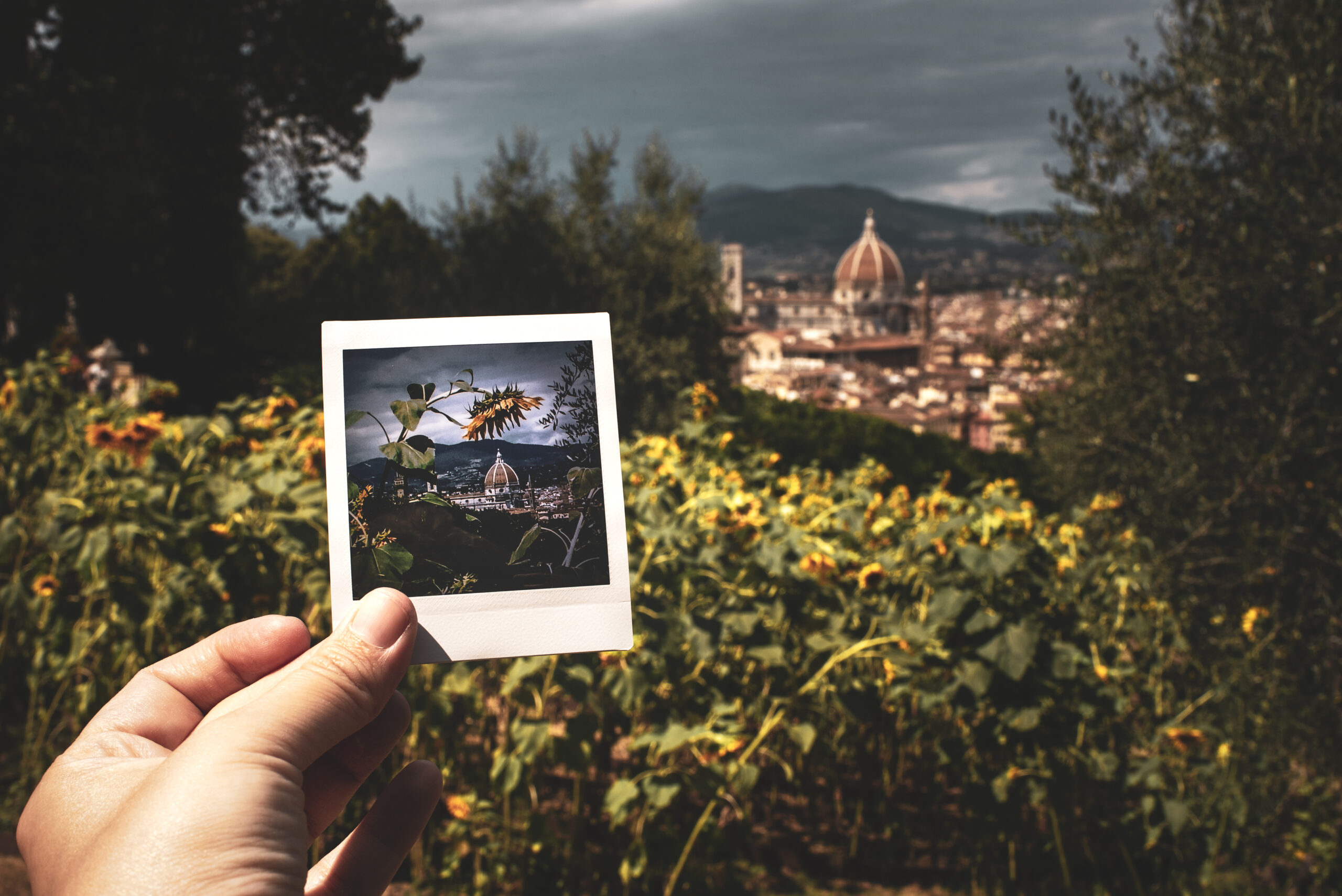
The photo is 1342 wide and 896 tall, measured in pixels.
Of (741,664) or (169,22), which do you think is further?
(169,22)

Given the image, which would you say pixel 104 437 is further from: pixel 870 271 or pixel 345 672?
pixel 870 271

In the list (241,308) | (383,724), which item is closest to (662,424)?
(241,308)

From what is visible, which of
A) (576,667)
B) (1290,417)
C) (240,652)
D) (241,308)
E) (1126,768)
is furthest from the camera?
(241,308)

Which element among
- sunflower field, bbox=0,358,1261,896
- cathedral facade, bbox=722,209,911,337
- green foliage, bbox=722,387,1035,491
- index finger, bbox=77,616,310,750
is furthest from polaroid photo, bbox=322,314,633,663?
cathedral facade, bbox=722,209,911,337

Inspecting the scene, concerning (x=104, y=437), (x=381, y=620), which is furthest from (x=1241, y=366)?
(x=104, y=437)

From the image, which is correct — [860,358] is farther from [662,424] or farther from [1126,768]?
[1126,768]

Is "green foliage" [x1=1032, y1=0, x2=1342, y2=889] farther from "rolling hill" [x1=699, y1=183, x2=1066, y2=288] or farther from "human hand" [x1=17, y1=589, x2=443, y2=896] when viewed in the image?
"rolling hill" [x1=699, y1=183, x2=1066, y2=288]
